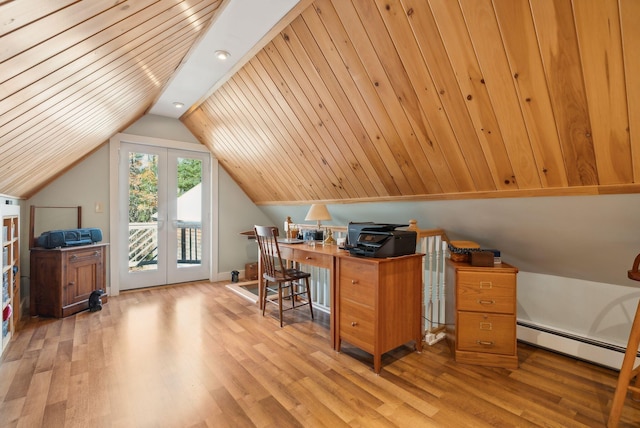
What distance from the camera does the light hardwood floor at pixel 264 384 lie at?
1.60 m

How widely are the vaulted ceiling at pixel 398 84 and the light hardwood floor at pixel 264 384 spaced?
1.28 metres

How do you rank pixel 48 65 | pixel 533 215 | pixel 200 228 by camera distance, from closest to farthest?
pixel 48 65, pixel 533 215, pixel 200 228

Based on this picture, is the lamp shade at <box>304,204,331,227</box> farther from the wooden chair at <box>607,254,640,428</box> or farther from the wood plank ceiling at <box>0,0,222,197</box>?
the wooden chair at <box>607,254,640,428</box>

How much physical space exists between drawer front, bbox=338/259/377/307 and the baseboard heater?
1.53m

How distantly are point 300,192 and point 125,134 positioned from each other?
2436 mm

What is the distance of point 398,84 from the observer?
1940mm

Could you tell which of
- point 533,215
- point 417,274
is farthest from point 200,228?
point 533,215

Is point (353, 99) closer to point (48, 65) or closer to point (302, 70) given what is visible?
point (302, 70)

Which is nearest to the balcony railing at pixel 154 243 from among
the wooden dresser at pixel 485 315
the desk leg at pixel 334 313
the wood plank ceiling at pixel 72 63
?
the wood plank ceiling at pixel 72 63

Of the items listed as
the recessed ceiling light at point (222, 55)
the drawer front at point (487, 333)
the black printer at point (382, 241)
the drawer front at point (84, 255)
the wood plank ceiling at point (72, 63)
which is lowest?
the drawer front at point (487, 333)

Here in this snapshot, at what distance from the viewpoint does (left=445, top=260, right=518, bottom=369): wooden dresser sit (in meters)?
2.12

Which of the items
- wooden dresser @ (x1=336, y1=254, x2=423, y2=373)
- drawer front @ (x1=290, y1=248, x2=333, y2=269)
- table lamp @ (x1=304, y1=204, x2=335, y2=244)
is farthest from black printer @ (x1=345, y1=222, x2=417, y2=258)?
table lamp @ (x1=304, y1=204, x2=335, y2=244)

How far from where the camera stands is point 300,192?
3842mm

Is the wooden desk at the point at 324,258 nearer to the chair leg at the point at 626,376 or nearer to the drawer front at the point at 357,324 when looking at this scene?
the drawer front at the point at 357,324
